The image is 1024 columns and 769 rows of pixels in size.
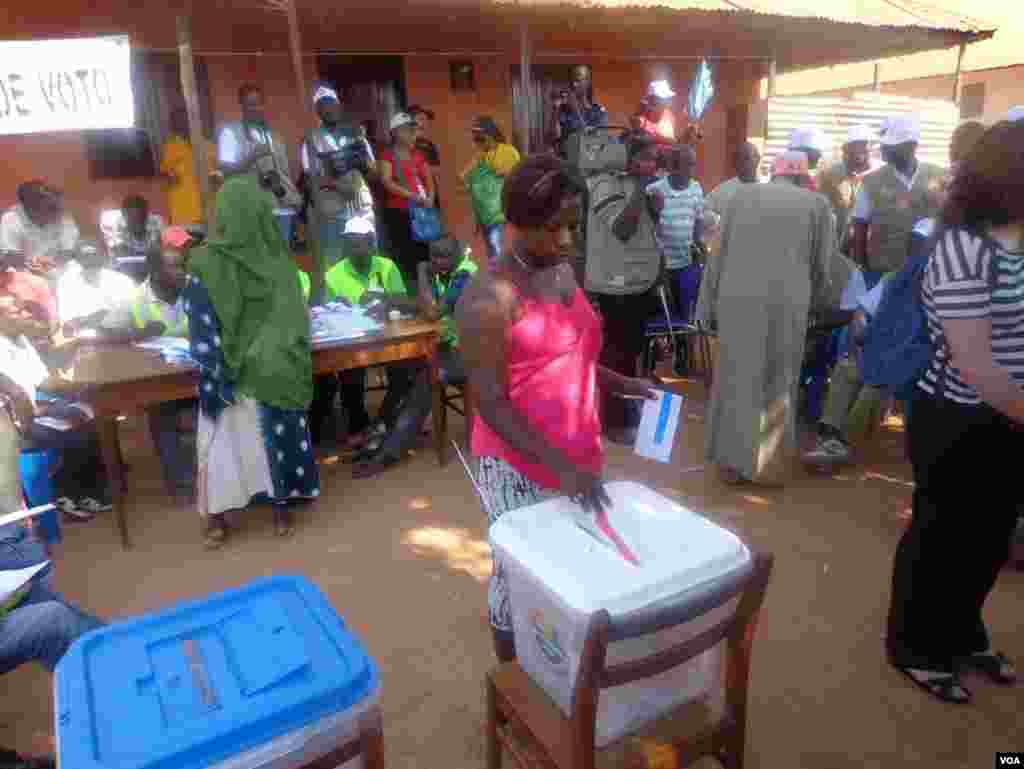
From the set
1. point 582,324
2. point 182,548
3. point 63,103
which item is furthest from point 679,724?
point 63,103

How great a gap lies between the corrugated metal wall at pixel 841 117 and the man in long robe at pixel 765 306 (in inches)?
200

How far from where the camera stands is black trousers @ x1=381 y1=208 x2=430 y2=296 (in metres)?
6.54

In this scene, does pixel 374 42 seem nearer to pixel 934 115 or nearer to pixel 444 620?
pixel 444 620

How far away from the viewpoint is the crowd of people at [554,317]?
1.76 m

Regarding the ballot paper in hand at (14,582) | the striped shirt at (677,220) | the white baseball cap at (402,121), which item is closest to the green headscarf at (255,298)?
the ballot paper in hand at (14,582)

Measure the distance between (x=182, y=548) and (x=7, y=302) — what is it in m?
1.76

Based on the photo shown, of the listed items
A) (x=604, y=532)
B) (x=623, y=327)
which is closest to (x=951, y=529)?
(x=604, y=532)

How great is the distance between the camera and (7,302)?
395 cm

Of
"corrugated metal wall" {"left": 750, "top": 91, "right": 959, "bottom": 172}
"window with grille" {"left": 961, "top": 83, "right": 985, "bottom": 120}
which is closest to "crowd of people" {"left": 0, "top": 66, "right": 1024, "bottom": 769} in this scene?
"corrugated metal wall" {"left": 750, "top": 91, "right": 959, "bottom": 172}

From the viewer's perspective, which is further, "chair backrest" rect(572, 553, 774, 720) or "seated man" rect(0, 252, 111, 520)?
"seated man" rect(0, 252, 111, 520)

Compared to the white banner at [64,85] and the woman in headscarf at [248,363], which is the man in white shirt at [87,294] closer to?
the white banner at [64,85]

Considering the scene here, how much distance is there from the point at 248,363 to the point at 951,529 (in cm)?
290

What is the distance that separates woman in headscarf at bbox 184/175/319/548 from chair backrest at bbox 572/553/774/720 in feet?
8.43

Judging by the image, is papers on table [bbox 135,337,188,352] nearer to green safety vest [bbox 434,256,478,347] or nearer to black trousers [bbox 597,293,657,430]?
green safety vest [bbox 434,256,478,347]
